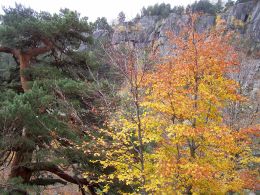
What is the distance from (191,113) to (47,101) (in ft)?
13.0

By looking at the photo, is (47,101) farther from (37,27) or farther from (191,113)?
(191,113)

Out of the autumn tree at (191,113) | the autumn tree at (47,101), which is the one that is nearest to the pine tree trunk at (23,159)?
the autumn tree at (47,101)

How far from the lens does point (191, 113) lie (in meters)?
8.14

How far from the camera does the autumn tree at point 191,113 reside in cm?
791

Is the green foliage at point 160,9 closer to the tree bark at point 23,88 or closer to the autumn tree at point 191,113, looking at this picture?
the tree bark at point 23,88

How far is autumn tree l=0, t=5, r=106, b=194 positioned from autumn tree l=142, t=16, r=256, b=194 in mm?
2014

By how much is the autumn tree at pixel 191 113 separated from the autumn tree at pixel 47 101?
2014mm

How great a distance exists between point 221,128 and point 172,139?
1.36m

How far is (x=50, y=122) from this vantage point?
887cm

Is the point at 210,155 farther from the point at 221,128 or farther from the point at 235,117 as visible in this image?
the point at 235,117

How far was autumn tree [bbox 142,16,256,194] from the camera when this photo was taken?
791cm

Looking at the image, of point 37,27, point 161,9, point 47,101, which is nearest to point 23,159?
point 47,101

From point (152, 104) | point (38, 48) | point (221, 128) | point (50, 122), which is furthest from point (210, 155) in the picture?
point (38, 48)

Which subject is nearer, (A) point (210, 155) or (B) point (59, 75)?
(A) point (210, 155)
